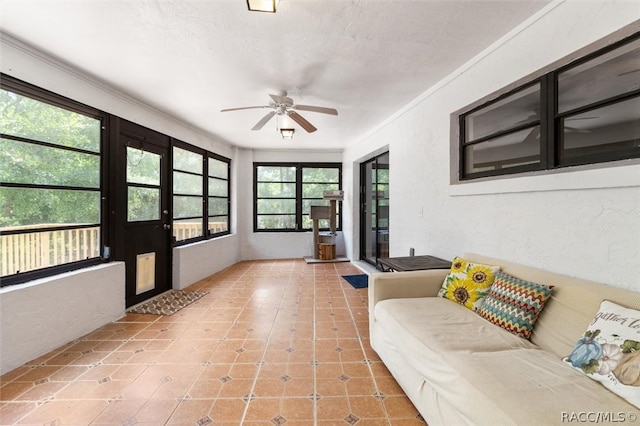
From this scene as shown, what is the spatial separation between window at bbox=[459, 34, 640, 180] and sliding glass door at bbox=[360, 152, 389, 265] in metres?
2.47

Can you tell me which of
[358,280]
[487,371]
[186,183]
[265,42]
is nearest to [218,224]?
[186,183]

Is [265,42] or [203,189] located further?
[203,189]

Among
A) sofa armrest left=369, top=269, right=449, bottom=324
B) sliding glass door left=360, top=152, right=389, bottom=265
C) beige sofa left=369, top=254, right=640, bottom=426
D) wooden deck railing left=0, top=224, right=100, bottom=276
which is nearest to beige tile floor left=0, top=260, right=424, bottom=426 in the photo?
beige sofa left=369, top=254, right=640, bottom=426

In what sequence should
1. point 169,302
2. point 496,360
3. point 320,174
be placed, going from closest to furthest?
point 496,360
point 169,302
point 320,174

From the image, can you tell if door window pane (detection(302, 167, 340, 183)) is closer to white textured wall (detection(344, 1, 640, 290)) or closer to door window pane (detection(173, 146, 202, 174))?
door window pane (detection(173, 146, 202, 174))

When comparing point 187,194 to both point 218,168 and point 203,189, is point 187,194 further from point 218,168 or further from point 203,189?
point 218,168

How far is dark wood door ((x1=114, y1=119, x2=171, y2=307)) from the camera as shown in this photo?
3.35 meters

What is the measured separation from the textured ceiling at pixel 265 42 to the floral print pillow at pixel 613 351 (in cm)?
196

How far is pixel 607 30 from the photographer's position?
154 centimetres

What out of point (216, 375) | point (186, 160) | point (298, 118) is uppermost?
point (298, 118)

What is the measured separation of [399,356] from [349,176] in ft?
15.7

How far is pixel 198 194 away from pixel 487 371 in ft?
16.4

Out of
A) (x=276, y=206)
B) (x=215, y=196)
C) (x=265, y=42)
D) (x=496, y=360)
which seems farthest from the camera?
(x=276, y=206)

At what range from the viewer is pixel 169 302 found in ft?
12.1
